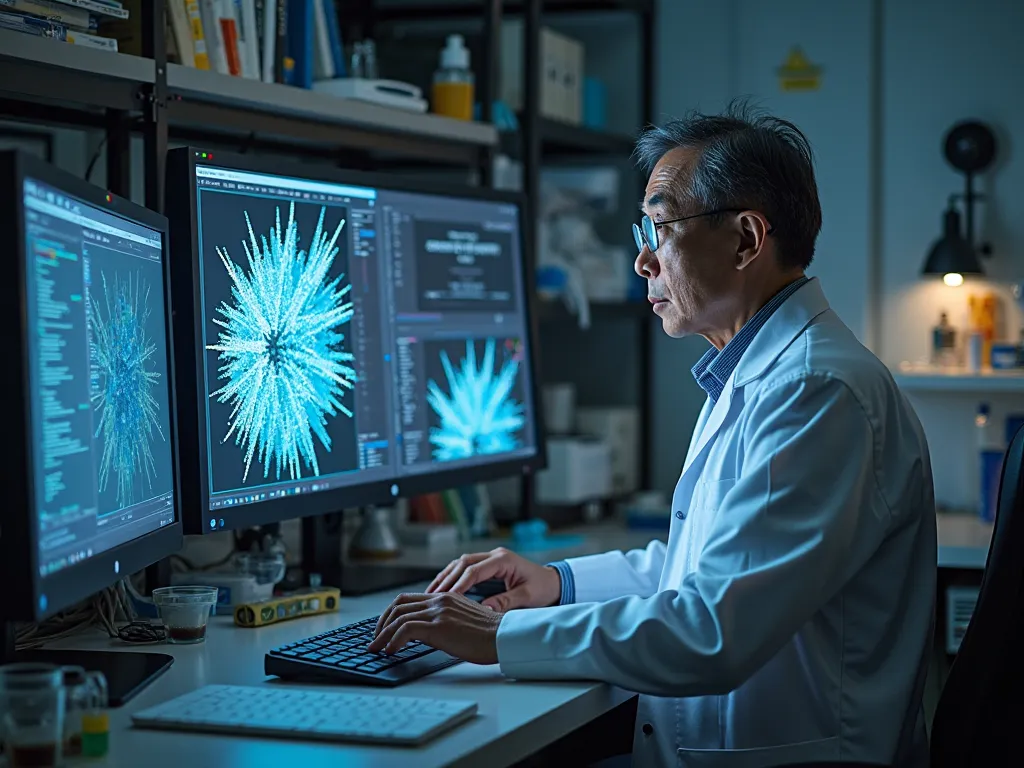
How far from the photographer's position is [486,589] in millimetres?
1709

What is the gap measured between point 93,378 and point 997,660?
96 cm

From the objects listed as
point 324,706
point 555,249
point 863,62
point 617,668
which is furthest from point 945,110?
point 324,706

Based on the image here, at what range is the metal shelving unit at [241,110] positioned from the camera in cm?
161

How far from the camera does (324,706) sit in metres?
1.22

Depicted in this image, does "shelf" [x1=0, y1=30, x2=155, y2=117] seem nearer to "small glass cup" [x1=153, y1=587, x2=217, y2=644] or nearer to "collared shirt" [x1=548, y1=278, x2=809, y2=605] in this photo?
"small glass cup" [x1=153, y1=587, x2=217, y2=644]

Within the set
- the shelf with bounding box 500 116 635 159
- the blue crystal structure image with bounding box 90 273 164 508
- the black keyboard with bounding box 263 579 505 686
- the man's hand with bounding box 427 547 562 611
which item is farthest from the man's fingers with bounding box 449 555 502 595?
the shelf with bounding box 500 116 635 159

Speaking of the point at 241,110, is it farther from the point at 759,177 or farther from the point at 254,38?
the point at 759,177

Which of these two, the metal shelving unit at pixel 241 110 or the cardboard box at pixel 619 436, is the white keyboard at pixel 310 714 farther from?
the cardboard box at pixel 619 436

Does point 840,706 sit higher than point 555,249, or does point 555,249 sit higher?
point 555,249

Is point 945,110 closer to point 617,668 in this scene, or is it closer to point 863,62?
point 863,62

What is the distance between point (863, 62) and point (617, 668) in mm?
2267

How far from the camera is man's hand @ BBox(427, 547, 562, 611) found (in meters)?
1.67

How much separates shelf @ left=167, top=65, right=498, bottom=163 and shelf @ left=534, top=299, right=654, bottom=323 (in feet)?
1.66

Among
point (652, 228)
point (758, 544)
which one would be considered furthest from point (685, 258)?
point (758, 544)
